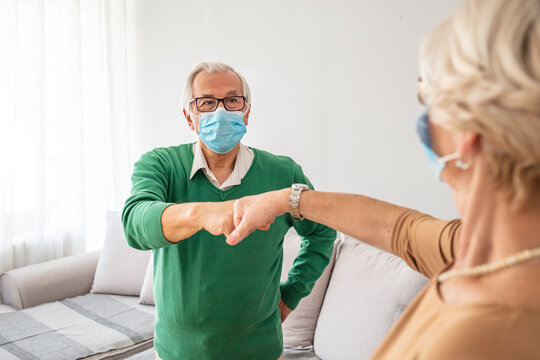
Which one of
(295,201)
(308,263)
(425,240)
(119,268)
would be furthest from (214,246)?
(119,268)

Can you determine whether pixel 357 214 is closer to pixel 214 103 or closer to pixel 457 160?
pixel 457 160

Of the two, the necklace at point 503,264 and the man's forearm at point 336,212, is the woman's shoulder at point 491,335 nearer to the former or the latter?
the necklace at point 503,264

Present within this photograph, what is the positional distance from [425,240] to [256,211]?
398 mm

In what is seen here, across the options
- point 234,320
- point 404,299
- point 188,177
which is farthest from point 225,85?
point 404,299

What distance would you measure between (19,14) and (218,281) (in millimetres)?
2605

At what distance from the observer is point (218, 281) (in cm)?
141

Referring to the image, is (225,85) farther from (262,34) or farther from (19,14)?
(19,14)

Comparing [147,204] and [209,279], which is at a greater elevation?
[147,204]

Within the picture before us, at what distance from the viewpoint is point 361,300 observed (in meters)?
2.17

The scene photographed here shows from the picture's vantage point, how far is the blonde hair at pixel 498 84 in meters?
0.59

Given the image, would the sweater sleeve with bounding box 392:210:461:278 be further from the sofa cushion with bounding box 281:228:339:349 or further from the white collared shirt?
the sofa cushion with bounding box 281:228:339:349

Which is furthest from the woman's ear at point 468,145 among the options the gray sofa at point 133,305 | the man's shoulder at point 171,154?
the gray sofa at point 133,305

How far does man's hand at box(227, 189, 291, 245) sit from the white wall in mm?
1281

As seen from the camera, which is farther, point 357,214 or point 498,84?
point 357,214
